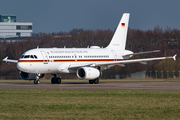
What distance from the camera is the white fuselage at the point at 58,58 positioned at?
4119 cm

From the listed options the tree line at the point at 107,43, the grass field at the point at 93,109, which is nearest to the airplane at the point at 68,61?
the tree line at the point at 107,43

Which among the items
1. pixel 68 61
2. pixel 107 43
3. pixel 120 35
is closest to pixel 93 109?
pixel 68 61

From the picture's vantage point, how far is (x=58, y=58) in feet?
142

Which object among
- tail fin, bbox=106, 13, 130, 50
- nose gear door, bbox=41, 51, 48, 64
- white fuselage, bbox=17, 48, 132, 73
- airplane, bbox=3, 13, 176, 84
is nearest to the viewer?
white fuselage, bbox=17, 48, 132, 73

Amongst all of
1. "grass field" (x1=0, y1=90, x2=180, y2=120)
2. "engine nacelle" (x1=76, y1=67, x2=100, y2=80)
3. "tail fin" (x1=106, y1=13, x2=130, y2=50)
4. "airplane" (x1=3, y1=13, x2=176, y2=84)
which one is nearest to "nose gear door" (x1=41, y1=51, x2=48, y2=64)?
"airplane" (x1=3, y1=13, x2=176, y2=84)

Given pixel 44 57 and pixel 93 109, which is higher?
pixel 44 57

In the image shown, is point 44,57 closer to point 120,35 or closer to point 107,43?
point 120,35

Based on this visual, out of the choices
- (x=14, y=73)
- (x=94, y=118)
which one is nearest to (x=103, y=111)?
(x=94, y=118)

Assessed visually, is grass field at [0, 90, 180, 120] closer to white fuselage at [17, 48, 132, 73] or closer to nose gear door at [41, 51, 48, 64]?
white fuselage at [17, 48, 132, 73]

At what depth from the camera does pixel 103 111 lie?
56.3ft

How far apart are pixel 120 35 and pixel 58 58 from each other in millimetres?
11820

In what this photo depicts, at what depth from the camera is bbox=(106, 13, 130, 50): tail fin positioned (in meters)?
51.1

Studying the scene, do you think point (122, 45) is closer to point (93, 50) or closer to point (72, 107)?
point (93, 50)

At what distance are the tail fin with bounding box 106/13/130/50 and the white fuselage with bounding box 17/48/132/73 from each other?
2.64m
